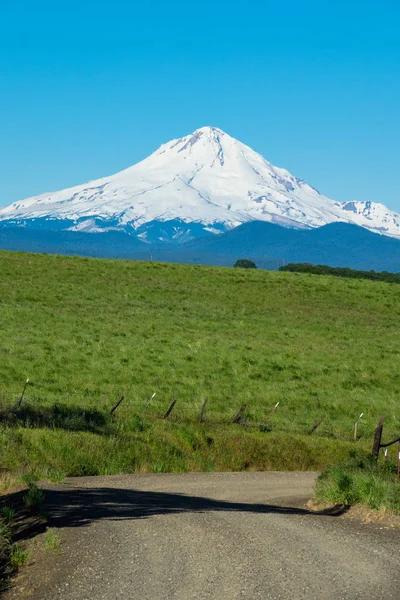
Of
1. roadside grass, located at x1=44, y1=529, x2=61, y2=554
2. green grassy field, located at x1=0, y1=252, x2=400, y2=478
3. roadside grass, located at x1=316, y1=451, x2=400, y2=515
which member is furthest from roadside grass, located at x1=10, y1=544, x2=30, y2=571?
green grassy field, located at x1=0, y1=252, x2=400, y2=478

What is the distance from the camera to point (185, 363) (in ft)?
142

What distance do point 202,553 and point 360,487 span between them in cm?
480

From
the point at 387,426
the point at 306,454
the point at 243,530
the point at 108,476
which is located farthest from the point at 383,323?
the point at 243,530

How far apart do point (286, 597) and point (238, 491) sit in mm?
8759

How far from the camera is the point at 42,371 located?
124 ft

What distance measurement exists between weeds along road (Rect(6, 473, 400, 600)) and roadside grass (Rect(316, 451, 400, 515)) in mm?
631

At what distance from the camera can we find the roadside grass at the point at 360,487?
46.2 ft

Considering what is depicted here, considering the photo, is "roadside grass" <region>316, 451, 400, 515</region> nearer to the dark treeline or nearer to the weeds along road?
the weeds along road

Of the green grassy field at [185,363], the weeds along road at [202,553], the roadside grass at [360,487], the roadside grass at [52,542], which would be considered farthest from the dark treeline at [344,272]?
the roadside grass at [52,542]

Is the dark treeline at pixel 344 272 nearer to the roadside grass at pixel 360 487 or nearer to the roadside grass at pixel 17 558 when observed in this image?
the roadside grass at pixel 360 487

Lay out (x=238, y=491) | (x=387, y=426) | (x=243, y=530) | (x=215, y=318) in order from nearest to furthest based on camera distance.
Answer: (x=243, y=530), (x=238, y=491), (x=387, y=426), (x=215, y=318)

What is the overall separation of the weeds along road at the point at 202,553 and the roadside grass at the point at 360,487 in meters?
0.63

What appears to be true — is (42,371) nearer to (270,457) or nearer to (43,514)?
(270,457)

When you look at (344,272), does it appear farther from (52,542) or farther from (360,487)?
(52,542)
